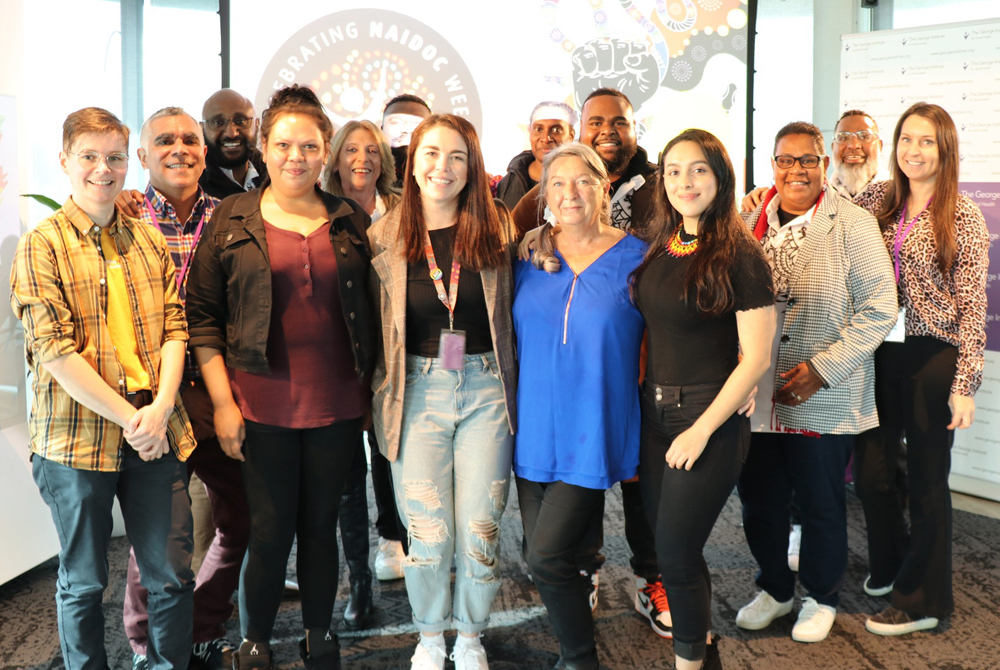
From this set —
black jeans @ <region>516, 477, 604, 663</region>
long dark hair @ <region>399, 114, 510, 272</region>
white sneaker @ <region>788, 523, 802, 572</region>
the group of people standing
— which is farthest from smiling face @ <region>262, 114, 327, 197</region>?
white sneaker @ <region>788, 523, 802, 572</region>

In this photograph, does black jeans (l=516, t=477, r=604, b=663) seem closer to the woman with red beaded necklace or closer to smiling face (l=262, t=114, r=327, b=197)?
the woman with red beaded necklace

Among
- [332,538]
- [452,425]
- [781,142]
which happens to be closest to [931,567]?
[781,142]

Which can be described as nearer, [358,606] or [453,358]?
[453,358]

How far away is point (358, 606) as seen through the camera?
2.90 meters

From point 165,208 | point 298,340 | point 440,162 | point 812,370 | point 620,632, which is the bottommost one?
point 620,632

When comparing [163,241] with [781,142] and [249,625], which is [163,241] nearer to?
[249,625]

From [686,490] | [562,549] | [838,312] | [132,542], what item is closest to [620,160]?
[838,312]

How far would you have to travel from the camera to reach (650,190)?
9.25ft

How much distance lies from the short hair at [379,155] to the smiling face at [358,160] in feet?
0.05

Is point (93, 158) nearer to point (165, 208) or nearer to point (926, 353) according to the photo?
point (165, 208)

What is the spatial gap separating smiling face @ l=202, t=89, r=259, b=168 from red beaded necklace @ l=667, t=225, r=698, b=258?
1.82 meters

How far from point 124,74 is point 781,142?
4001 mm

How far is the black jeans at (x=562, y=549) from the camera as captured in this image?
232cm

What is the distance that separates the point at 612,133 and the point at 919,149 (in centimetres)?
106
